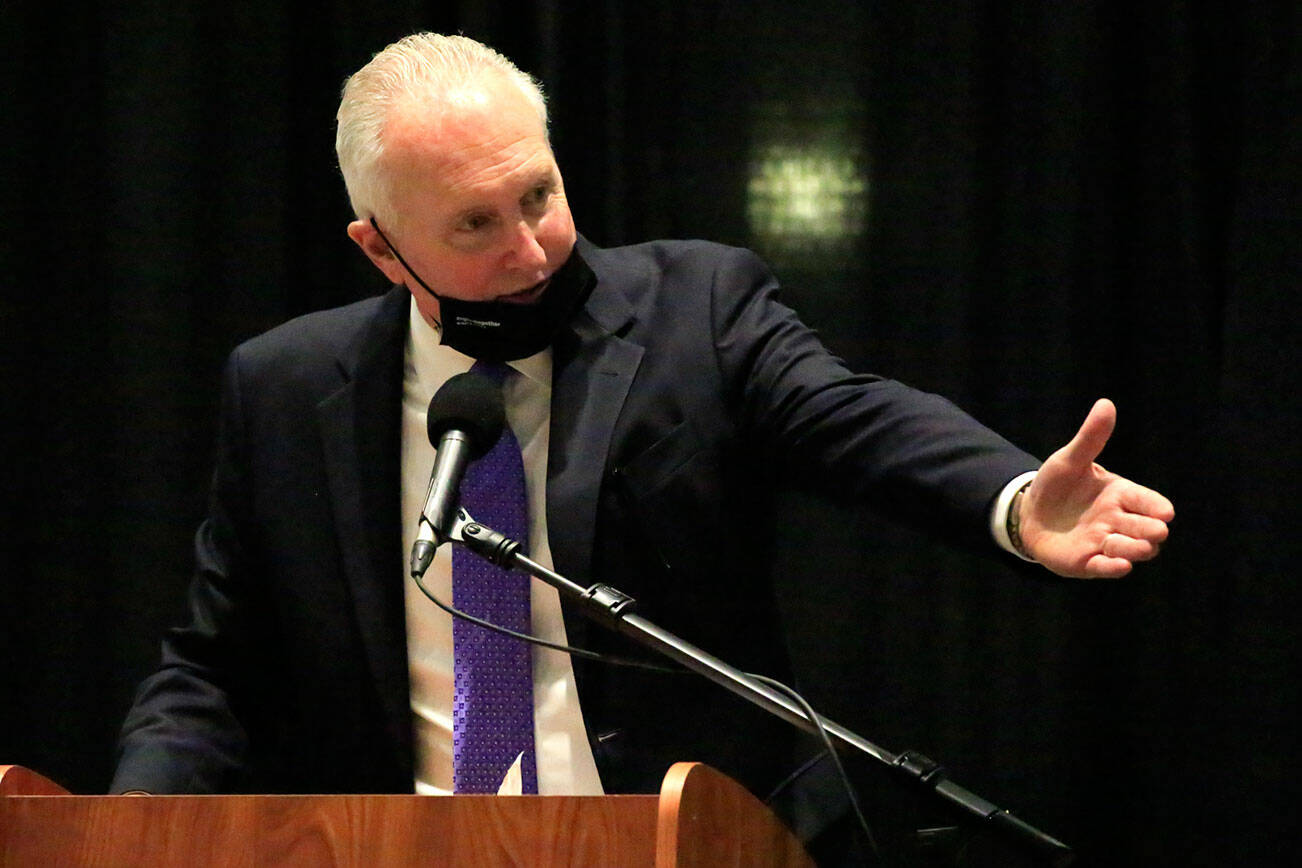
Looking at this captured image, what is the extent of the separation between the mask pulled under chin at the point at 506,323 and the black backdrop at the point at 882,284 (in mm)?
869

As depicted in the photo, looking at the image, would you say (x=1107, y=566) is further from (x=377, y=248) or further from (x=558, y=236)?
(x=377, y=248)

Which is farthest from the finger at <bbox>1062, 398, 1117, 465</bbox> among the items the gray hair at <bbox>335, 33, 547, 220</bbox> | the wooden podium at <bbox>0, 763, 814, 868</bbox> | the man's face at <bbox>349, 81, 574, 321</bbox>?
the gray hair at <bbox>335, 33, 547, 220</bbox>

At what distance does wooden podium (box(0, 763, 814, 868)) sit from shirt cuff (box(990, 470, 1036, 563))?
15.1 inches

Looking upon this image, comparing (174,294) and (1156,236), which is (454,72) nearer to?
(174,294)

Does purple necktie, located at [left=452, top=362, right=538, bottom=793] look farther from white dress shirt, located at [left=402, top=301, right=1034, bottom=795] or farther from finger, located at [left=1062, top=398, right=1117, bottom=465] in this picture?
finger, located at [left=1062, top=398, right=1117, bottom=465]

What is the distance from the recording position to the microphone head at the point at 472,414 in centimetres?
142

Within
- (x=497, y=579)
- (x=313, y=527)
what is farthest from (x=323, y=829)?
(x=313, y=527)

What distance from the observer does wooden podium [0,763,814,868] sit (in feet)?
4.06

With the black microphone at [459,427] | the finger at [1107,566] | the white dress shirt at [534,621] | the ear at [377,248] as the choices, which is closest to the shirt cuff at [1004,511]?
the finger at [1107,566]

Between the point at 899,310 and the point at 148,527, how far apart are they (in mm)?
1486

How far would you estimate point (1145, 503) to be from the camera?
1.33 m

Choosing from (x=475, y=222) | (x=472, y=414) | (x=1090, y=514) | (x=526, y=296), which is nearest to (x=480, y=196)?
(x=475, y=222)

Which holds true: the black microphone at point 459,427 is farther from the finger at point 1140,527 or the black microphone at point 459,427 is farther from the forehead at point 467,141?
the finger at point 1140,527

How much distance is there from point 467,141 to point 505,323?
0.78 ft
